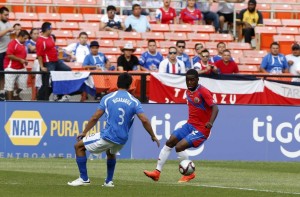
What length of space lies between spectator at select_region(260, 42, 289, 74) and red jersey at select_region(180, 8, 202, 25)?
422 centimetres

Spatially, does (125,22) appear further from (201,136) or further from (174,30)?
(201,136)

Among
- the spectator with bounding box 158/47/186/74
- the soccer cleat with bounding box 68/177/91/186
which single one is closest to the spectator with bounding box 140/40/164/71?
the spectator with bounding box 158/47/186/74

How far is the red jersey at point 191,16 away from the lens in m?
30.1

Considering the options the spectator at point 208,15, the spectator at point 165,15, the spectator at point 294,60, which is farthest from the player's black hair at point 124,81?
the spectator at point 208,15

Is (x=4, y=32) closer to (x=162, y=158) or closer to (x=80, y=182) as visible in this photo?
(x=162, y=158)

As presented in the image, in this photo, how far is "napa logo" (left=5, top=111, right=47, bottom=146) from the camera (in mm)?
22922

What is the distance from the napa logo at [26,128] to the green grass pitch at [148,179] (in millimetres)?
1324

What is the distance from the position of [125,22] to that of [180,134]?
11230mm

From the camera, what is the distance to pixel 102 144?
15133 mm

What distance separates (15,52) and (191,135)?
7.43 m

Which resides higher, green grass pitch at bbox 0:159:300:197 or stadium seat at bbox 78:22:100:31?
stadium seat at bbox 78:22:100:31

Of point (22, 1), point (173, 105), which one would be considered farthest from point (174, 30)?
point (173, 105)

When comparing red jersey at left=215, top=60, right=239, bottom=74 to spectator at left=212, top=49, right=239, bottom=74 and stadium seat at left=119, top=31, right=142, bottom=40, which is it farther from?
stadium seat at left=119, top=31, right=142, bottom=40

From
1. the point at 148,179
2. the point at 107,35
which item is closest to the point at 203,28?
the point at 107,35
